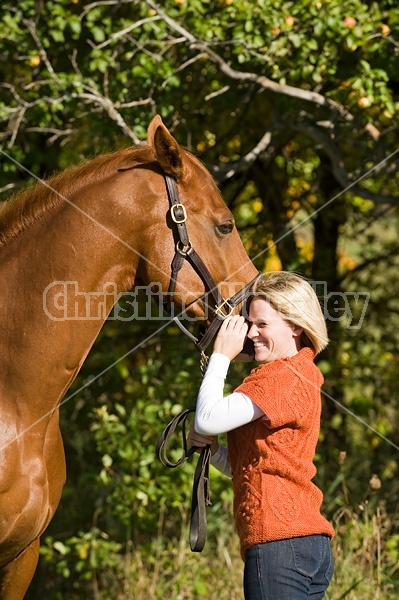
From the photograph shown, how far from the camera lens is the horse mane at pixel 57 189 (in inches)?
124

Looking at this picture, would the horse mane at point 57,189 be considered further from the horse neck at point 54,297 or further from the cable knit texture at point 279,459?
the cable knit texture at point 279,459

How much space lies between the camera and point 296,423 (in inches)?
104

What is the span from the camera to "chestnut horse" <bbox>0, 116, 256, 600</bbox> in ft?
9.95

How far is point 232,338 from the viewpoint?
2.78 m

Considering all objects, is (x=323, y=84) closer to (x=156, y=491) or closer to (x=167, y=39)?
(x=167, y=39)

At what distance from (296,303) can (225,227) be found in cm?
58

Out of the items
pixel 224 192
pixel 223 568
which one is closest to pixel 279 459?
pixel 223 568

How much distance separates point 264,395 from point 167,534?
3.26 meters

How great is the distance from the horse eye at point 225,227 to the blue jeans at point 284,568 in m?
1.22

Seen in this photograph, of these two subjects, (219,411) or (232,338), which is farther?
(232,338)

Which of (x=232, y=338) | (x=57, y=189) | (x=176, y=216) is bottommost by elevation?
(x=232, y=338)

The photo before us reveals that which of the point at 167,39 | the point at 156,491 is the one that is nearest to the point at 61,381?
the point at 156,491

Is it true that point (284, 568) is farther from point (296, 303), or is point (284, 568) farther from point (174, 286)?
point (174, 286)

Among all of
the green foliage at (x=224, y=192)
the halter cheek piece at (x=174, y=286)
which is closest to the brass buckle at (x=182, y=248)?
the halter cheek piece at (x=174, y=286)
